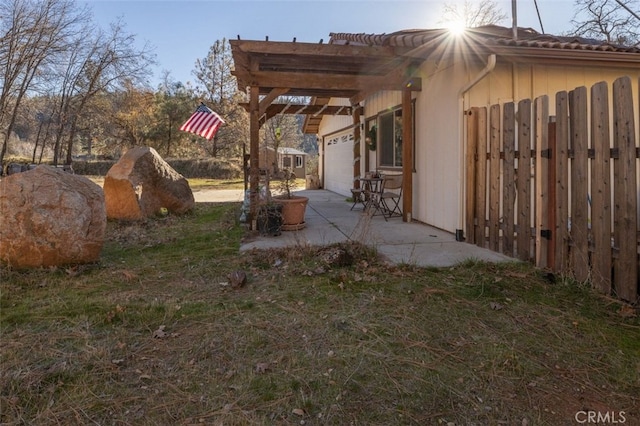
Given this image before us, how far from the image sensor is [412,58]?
19.8 feet

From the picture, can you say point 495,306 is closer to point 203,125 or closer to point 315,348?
point 315,348

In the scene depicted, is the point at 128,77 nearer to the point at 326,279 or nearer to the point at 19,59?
the point at 19,59

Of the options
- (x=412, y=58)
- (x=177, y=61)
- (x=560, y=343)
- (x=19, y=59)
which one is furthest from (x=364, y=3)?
(x=177, y=61)

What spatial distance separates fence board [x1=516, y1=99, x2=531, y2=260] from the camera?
13.0ft

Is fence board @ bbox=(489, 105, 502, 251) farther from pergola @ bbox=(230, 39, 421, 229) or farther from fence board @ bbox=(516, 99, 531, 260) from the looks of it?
pergola @ bbox=(230, 39, 421, 229)

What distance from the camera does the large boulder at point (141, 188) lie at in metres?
7.03

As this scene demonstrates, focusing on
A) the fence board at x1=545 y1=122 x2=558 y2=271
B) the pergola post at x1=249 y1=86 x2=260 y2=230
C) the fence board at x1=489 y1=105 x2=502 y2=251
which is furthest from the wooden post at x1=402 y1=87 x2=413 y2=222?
the fence board at x1=545 y1=122 x2=558 y2=271

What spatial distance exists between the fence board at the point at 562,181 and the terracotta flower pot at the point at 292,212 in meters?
3.50

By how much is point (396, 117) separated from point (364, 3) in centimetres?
280

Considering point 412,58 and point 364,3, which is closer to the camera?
point 412,58

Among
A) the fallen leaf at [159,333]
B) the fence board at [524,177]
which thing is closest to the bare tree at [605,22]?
the fence board at [524,177]

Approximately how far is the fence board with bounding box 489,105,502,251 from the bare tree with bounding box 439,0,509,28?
1932 centimetres

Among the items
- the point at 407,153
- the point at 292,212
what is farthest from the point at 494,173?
the point at 292,212

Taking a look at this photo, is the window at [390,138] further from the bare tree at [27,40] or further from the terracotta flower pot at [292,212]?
the bare tree at [27,40]
